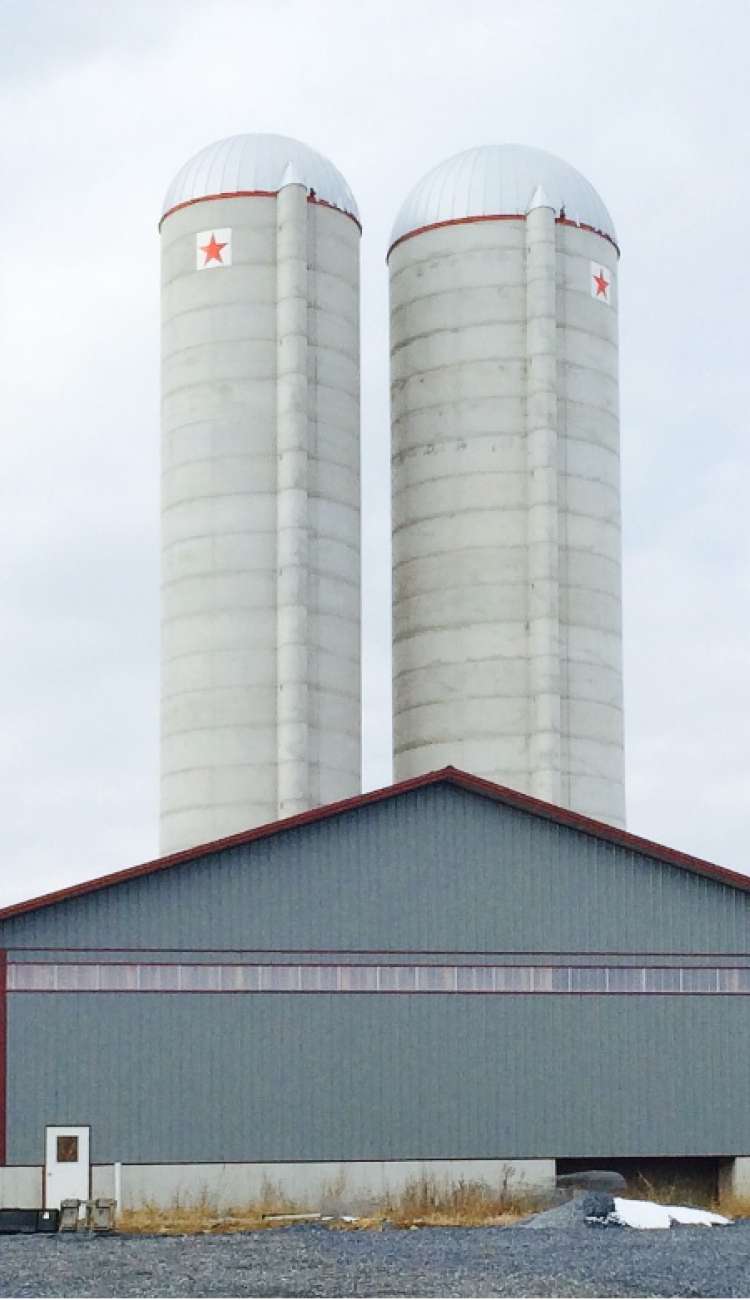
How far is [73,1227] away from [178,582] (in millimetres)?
24604

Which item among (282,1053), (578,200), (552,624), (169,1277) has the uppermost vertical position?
(578,200)

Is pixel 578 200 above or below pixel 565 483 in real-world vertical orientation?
above

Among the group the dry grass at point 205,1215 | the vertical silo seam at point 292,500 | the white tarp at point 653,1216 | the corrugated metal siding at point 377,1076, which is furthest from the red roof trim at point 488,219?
the white tarp at point 653,1216

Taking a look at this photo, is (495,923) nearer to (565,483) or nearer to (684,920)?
(684,920)

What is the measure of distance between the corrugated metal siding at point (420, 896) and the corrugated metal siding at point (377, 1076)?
1.22m

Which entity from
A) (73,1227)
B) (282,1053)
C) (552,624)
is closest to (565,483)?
(552,624)

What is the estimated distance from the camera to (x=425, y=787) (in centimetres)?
4681

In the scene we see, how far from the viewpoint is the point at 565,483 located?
63.9m

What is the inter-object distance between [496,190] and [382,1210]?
31.3 m

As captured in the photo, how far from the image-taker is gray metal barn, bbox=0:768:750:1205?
4453cm

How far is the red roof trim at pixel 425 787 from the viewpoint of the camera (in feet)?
147

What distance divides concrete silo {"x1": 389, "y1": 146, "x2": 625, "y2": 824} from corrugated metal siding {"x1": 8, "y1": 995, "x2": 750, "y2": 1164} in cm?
1521

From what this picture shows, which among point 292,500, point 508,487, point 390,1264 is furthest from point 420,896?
point 508,487

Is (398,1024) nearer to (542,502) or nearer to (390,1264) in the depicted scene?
(390,1264)
